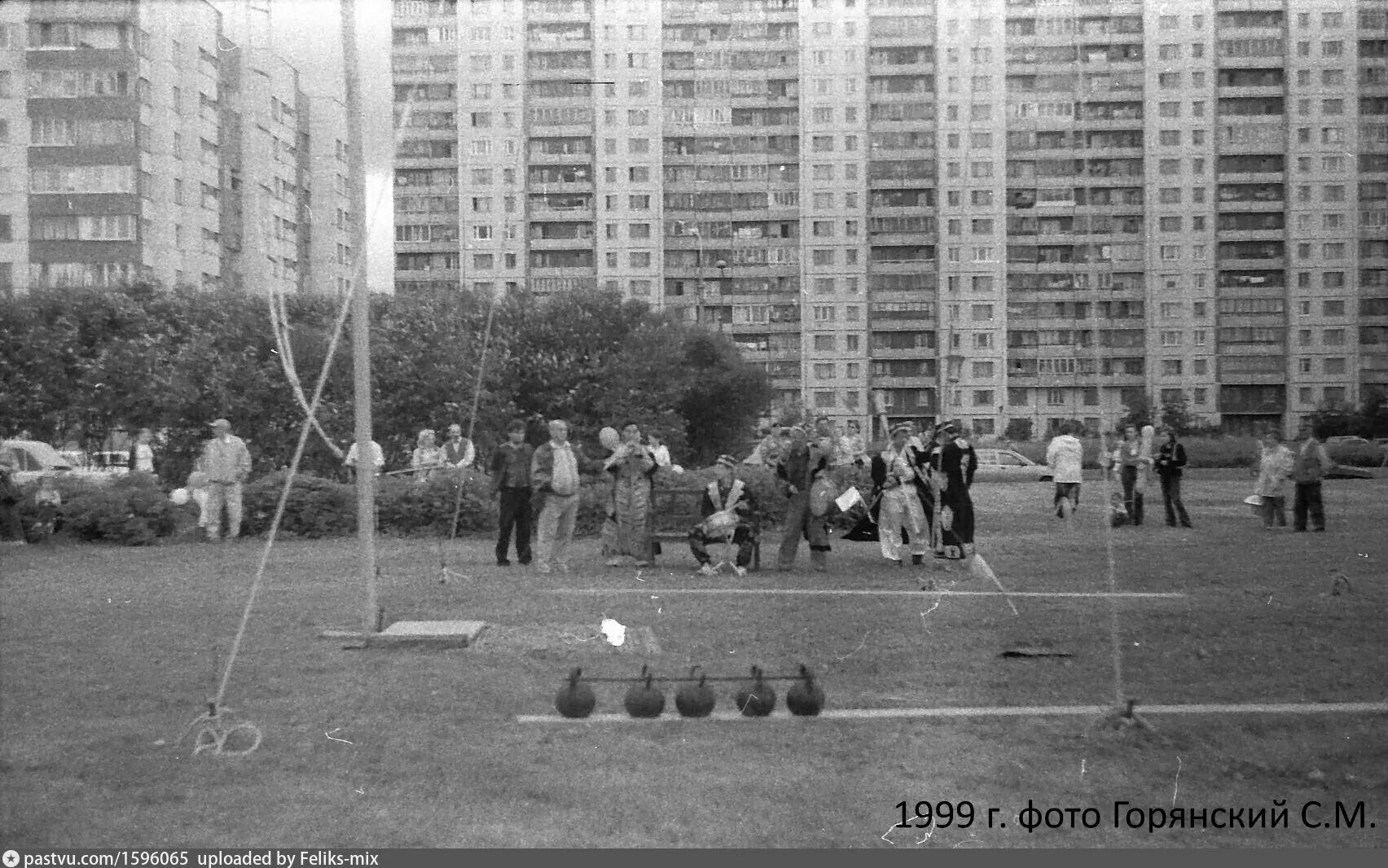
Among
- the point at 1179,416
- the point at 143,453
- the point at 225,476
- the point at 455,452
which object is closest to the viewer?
the point at 1179,416

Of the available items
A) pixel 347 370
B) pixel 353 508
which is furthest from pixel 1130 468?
pixel 347 370

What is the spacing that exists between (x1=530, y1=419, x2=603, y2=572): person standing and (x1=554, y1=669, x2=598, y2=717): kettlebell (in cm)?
583

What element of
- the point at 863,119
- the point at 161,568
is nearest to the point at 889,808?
the point at 863,119

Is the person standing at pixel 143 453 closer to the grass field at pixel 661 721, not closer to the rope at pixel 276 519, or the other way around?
the grass field at pixel 661 721

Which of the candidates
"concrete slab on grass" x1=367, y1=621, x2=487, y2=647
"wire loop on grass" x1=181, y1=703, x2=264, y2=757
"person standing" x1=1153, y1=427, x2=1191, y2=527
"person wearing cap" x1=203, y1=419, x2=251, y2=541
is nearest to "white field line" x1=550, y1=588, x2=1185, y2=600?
"concrete slab on grass" x1=367, y1=621, x2=487, y2=647

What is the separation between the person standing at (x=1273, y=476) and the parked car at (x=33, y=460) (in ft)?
45.1

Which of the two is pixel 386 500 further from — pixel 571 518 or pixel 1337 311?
pixel 1337 311

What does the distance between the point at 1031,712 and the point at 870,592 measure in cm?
419

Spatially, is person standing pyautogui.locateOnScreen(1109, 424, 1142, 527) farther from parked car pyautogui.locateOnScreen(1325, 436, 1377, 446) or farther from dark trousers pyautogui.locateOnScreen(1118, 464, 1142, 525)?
parked car pyautogui.locateOnScreen(1325, 436, 1377, 446)

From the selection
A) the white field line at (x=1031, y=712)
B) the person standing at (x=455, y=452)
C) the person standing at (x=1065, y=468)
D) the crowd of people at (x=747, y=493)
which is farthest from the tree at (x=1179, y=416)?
the person standing at (x=455, y=452)

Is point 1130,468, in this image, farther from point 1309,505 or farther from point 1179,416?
point 1179,416

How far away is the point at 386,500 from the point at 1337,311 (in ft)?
35.1

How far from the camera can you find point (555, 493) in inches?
445

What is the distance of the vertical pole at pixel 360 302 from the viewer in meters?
6.94
